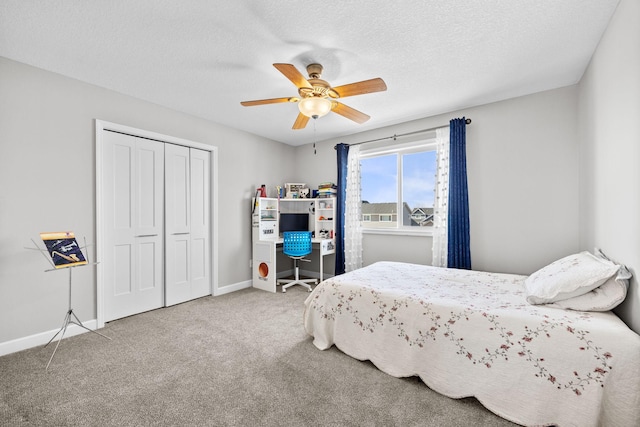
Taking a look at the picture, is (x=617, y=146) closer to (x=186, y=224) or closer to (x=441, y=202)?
(x=441, y=202)

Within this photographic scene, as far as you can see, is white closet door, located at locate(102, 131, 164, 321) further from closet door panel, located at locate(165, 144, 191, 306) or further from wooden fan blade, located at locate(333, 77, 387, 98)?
wooden fan blade, located at locate(333, 77, 387, 98)

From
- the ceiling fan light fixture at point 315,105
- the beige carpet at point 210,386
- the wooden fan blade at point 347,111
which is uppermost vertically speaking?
the wooden fan blade at point 347,111

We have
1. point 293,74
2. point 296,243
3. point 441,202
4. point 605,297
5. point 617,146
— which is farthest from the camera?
point 296,243

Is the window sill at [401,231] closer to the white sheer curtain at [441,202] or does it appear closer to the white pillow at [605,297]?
the white sheer curtain at [441,202]

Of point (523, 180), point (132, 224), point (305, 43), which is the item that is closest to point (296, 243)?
point (132, 224)

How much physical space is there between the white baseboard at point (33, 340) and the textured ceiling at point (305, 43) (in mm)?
2436

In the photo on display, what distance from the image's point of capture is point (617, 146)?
1828 mm

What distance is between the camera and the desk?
13.8ft

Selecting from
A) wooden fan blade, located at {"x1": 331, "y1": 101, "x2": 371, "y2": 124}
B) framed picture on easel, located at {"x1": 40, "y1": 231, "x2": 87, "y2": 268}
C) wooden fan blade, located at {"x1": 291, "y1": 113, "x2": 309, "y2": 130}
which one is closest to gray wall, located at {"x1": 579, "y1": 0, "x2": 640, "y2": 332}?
wooden fan blade, located at {"x1": 331, "y1": 101, "x2": 371, "y2": 124}

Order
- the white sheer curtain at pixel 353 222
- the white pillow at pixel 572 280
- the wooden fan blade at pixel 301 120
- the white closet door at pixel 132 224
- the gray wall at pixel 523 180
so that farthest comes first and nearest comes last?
the white sheer curtain at pixel 353 222 → the white closet door at pixel 132 224 → the gray wall at pixel 523 180 → the wooden fan blade at pixel 301 120 → the white pillow at pixel 572 280

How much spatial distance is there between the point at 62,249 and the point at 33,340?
92cm

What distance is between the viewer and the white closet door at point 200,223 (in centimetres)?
382

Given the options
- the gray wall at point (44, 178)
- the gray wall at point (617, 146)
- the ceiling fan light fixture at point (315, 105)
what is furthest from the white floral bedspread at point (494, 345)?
the gray wall at point (44, 178)

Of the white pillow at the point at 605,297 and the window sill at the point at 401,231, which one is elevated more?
the window sill at the point at 401,231
